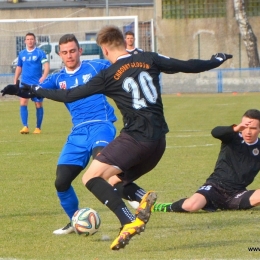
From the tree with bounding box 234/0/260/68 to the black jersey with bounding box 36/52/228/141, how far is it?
27484 millimetres

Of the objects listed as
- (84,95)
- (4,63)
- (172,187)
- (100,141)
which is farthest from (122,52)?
(4,63)

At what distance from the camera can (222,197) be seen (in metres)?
7.36

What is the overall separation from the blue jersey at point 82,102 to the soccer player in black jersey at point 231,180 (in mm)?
1176

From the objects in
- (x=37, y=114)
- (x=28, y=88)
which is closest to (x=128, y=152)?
(x=28, y=88)

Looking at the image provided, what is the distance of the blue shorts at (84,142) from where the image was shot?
6.49 m

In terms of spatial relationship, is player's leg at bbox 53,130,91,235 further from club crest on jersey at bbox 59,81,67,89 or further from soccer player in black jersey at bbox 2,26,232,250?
soccer player in black jersey at bbox 2,26,232,250

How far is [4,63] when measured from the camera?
2794 cm

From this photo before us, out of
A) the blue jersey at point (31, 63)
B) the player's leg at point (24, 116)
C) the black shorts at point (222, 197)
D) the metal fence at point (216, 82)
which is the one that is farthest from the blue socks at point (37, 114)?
the metal fence at point (216, 82)

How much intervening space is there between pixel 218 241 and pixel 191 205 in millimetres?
1165

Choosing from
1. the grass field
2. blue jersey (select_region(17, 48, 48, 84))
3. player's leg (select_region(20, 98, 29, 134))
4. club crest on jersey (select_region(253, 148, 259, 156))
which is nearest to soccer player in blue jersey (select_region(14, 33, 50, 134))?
blue jersey (select_region(17, 48, 48, 84))

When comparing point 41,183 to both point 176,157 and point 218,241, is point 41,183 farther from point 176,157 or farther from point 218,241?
point 218,241

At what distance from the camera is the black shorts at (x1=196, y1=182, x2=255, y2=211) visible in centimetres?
731

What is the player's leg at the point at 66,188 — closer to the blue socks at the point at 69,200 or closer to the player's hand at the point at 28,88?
the blue socks at the point at 69,200

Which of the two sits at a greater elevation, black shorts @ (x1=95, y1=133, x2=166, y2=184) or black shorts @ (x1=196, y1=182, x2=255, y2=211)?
black shorts @ (x1=95, y1=133, x2=166, y2=184)
